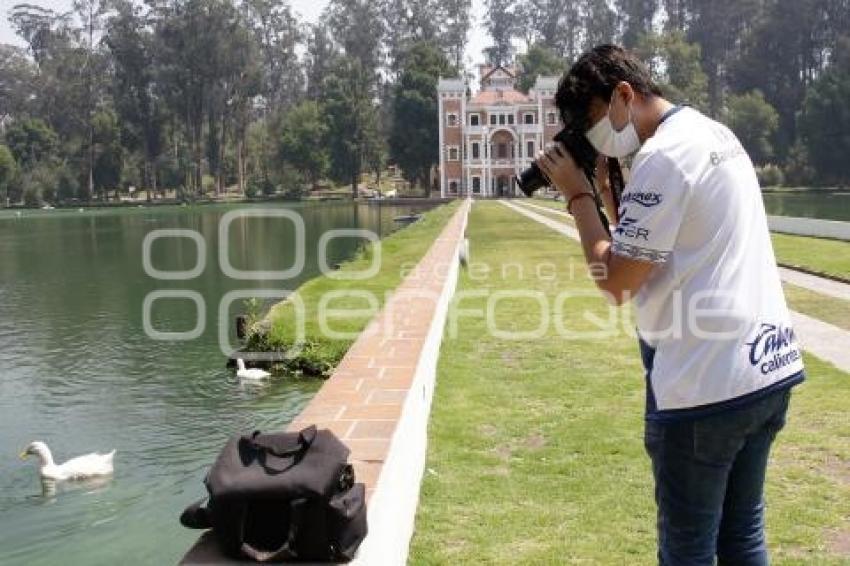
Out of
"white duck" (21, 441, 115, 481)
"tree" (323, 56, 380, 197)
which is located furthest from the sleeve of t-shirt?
"tree" (323, 56, 380, 197)

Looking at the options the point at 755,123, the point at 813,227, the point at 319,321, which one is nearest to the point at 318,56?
the point at 755,123

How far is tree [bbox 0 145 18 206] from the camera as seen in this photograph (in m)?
62.4

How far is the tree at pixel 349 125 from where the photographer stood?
63.2 meters

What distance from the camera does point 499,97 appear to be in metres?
60.9

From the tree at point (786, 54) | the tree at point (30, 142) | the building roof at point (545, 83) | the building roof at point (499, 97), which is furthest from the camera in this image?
the tree at point (30, 142)

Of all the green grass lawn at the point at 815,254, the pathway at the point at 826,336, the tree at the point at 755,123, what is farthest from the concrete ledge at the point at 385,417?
the tree at the point at 755,123

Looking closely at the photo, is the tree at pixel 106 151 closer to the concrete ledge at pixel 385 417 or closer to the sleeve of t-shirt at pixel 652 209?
the concrete ledge at pixel 385 417

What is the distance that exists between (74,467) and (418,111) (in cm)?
5639

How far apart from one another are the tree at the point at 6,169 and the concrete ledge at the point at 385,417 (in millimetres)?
63075

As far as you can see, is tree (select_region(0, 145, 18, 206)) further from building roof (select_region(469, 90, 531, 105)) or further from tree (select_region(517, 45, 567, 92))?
tree (select_region(517, 45, 567, 92))

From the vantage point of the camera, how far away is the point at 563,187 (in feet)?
6.91

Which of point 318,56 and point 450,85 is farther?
point 318,56

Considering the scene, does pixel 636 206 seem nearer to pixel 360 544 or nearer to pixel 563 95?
pixel 563 95

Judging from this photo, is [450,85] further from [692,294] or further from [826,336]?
[692,294]
